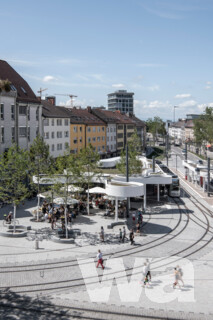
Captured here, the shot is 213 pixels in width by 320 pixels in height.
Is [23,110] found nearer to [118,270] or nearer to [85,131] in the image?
[85,131]

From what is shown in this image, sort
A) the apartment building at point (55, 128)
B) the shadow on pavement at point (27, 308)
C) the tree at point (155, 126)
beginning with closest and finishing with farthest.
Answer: the shadow on pavement at point (27, 308) → the apartment building at point (55, 128) → the tree at point (155, 126)

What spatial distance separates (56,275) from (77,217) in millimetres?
15472

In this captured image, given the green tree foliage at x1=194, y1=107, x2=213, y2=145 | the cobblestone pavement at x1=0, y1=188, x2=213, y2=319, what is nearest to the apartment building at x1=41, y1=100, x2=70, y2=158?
the cobblestone pavement at x1=0, y1=188, x2=213, y2=319

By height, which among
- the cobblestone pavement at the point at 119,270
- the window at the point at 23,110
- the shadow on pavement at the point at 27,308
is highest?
the window at the point at 23,110

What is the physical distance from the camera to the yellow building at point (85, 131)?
85000 mm

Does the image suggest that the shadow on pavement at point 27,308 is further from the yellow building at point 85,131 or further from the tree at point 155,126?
the tree at point 155,126

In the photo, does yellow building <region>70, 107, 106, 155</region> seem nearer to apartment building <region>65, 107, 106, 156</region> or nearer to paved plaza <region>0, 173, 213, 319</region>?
apartment building <region>65, 107, 106, 156</region>

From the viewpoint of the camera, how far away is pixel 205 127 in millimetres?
124188

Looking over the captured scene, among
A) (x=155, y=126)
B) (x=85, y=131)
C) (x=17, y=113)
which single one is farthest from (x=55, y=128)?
(x=155, y=126)

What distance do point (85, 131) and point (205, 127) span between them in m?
51.5

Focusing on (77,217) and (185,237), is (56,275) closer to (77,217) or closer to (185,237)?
(185,237)

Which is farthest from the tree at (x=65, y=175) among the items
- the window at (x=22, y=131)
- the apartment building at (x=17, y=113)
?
the window at (x=22, y=131)

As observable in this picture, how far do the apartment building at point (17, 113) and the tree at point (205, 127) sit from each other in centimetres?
7167

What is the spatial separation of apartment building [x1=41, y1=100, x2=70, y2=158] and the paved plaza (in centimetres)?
3684
